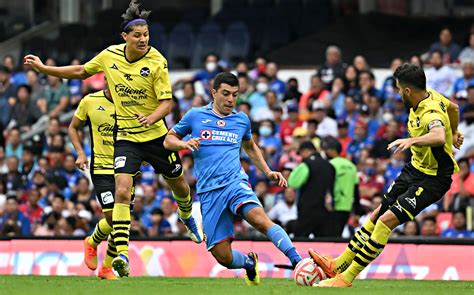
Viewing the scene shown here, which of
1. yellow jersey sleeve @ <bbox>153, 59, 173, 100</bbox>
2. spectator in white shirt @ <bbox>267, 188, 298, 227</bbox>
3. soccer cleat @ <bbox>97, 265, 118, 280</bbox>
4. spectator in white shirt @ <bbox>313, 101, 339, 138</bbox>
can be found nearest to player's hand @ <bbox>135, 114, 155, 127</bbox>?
yellow jersey sleeve @ <bbox>153, 59, 173, 100</bbox>

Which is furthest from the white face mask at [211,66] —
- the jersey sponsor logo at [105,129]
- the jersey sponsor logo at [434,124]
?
the jersey sponsor logo at [434,124]

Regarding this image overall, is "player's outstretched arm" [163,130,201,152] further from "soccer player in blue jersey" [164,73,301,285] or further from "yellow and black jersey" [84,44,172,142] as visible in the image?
"yellow and black jersey" [84,44,172,142]

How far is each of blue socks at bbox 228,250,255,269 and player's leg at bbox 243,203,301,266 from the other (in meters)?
0.51

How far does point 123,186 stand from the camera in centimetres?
1456

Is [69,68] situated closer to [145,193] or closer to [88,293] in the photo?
[88,293]

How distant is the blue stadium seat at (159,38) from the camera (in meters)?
30.0

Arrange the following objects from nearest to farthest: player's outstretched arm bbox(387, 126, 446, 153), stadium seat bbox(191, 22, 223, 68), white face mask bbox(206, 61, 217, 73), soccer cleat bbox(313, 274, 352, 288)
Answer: player's outstretched arm bbox(387, 126, 446, 153)
soccer cleat bbox(313, 274, 352, 288)
white face mask bbox(206, 61, 217, 73)
stadium seat bbox(191, 22, 223, 68)

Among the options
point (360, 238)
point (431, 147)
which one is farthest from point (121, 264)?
point (431, 147)

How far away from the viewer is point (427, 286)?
47.6 feet

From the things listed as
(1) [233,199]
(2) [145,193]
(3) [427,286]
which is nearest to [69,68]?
(1) [233,199]

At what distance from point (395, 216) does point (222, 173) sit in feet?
6.11

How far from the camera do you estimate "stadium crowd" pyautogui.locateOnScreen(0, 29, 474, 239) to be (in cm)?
2125

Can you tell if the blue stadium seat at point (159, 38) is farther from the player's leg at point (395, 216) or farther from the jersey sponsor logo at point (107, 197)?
the player's leg at point (395, 216)

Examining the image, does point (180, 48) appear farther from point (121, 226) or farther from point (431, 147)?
point (431, 147)
